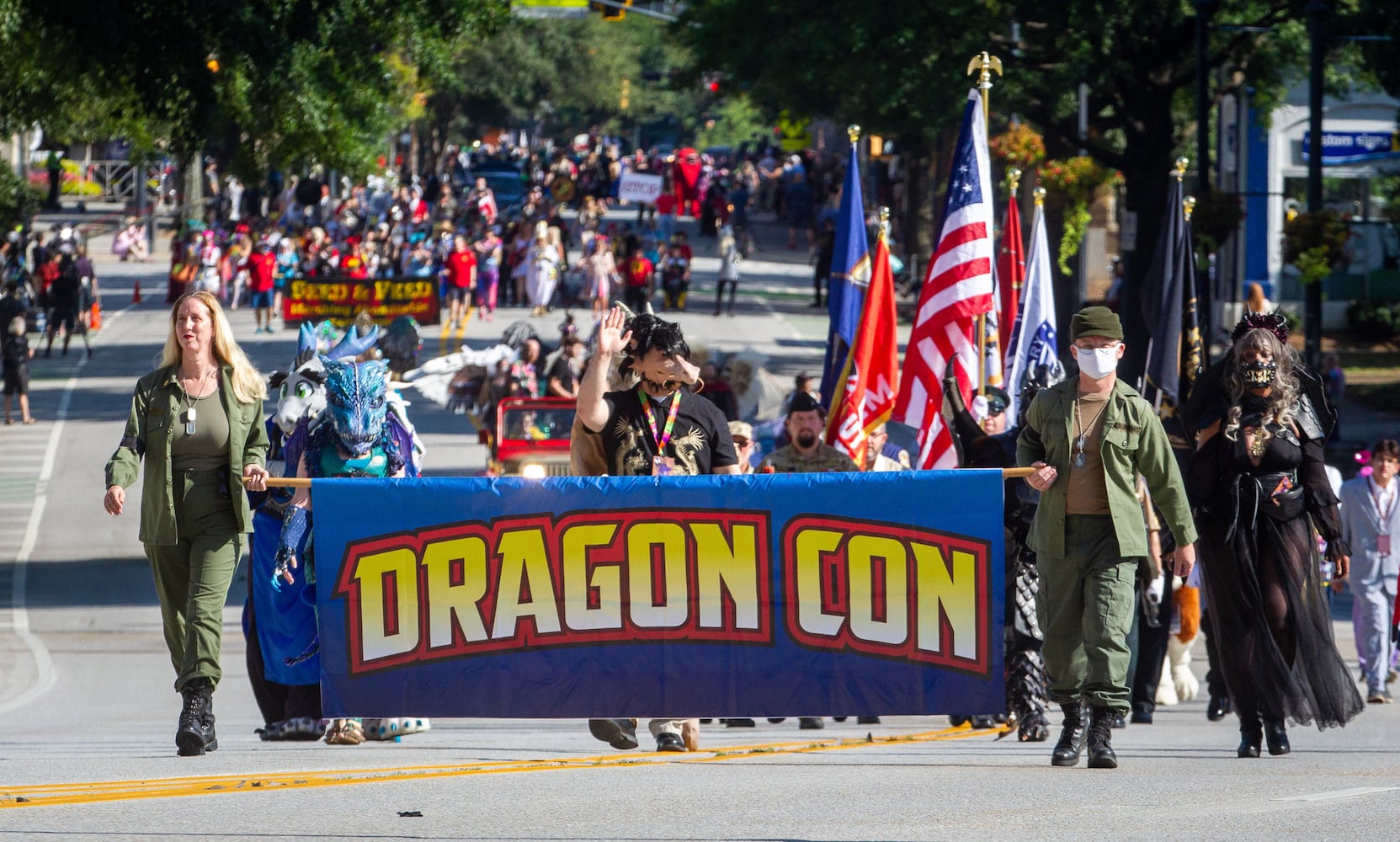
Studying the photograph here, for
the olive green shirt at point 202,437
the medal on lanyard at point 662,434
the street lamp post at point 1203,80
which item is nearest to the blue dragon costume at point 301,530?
the olive green shirt at point 202,437

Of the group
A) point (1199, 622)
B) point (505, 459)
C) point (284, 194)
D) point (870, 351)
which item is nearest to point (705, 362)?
point (505, 459)

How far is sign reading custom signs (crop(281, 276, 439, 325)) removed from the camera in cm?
2622

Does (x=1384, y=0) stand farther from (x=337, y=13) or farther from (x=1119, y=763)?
(x=1119, y=763)

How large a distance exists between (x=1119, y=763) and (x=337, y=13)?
1322 cm

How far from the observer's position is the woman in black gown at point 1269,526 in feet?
27.8

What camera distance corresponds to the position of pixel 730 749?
9.08m

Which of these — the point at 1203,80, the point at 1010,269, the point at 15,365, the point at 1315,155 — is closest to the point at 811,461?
the point at 1010,269

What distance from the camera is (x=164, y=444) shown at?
805cm

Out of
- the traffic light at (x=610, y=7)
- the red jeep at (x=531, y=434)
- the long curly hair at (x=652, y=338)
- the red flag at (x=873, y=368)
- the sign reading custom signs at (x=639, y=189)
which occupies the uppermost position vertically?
Answer: the traffic light at (x=610, y=7)

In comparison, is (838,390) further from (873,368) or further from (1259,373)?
(1259,373)

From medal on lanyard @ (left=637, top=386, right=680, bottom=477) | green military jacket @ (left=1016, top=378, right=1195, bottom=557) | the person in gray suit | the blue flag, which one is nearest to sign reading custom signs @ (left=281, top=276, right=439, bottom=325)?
the blue flag

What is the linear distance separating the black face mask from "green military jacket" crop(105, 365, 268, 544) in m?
4.05

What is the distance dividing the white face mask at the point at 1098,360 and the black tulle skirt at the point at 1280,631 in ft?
3.97

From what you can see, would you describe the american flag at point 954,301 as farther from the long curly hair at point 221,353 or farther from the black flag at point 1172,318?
the long curly hair at point 221,353
